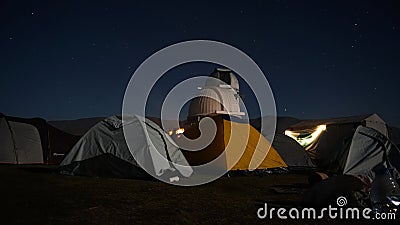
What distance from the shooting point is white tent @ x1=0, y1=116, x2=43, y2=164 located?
44.1ft

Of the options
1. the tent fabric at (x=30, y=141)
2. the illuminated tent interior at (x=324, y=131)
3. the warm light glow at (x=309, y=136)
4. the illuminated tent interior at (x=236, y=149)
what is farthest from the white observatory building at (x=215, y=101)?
the illuminated tent interior at (x=236, y=149)

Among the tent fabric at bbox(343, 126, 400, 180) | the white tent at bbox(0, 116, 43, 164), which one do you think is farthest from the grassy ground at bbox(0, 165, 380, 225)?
the white tent at bbox(0, 116, 43, 164)

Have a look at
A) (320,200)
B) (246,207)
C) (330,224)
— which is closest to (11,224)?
(246,207)

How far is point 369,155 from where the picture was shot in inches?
353

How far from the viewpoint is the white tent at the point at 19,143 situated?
13.4 m

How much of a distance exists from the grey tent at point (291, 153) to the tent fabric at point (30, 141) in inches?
383

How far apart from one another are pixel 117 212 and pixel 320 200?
10.4 feet

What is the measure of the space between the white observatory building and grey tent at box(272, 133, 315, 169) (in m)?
19.6

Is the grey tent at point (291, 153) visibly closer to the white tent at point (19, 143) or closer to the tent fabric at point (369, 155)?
the tent fabric at point (369, 155)

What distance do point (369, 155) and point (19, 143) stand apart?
12452 millimetres

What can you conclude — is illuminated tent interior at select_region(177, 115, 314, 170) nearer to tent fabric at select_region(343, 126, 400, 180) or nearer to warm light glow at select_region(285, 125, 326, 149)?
tent fabric at select_region(343, 126, 400, 180)

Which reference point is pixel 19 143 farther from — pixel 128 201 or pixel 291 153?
pixel 291 153

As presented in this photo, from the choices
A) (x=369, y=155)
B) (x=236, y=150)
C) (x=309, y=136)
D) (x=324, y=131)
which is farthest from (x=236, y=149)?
(x=309, y=136)

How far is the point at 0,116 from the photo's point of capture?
13.9 meters
